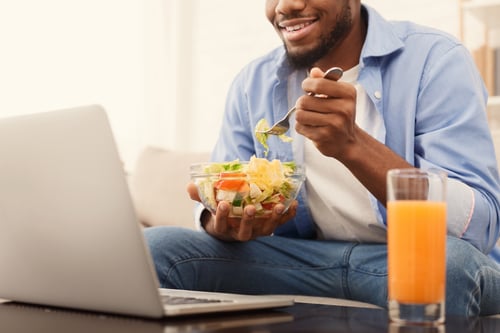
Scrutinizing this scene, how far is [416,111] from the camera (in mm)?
1676

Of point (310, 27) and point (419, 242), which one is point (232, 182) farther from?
point (310, 27)

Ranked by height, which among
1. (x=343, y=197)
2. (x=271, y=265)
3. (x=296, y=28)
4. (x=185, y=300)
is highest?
(x=296, y=28)

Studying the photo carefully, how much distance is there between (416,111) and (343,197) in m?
0.25

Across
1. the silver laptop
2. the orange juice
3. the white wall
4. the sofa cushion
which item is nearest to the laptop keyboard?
the silver laptop

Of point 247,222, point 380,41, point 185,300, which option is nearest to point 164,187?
point 380,41

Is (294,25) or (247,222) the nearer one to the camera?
(247,222)

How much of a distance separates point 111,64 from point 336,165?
7.40 feet

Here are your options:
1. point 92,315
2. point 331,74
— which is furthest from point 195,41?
point 92,315

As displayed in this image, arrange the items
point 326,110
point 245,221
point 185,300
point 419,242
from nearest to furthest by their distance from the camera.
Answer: point 419,242 → point 185,300 → point 326,110 → point 245,221

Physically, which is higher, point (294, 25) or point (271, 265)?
point (294, 25)

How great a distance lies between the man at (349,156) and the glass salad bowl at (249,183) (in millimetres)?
21

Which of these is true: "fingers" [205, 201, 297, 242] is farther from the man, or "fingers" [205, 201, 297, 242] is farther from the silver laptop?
the silver laptop

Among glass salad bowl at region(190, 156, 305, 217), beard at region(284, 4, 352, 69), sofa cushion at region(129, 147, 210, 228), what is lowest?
sofa cushion at region(129, 147, 210, 228)

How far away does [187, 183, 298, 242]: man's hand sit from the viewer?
55.7 inches
